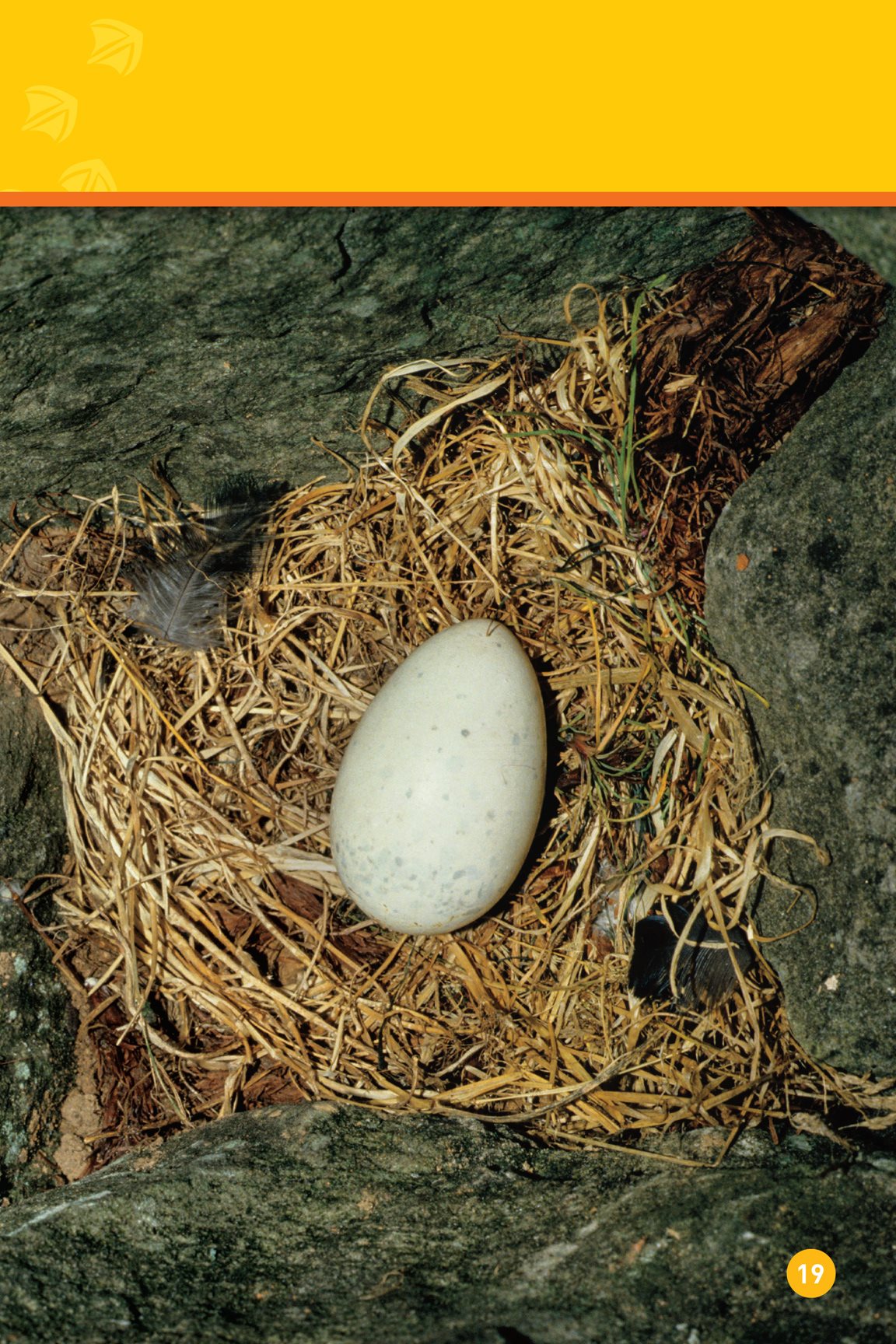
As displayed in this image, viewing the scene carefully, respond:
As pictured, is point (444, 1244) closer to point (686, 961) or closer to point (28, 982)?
point (686, 961)

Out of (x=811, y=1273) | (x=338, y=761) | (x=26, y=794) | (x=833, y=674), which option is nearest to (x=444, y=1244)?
(x=811, y=1273)

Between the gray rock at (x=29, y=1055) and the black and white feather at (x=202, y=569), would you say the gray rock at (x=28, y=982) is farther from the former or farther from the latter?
the black and white feather at (x=202, y=569)

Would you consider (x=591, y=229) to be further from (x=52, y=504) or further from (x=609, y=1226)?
(x=609, y=1226)

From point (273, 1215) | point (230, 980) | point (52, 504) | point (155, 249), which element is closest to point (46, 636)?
point (52, 504)

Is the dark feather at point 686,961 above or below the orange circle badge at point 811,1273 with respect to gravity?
below
